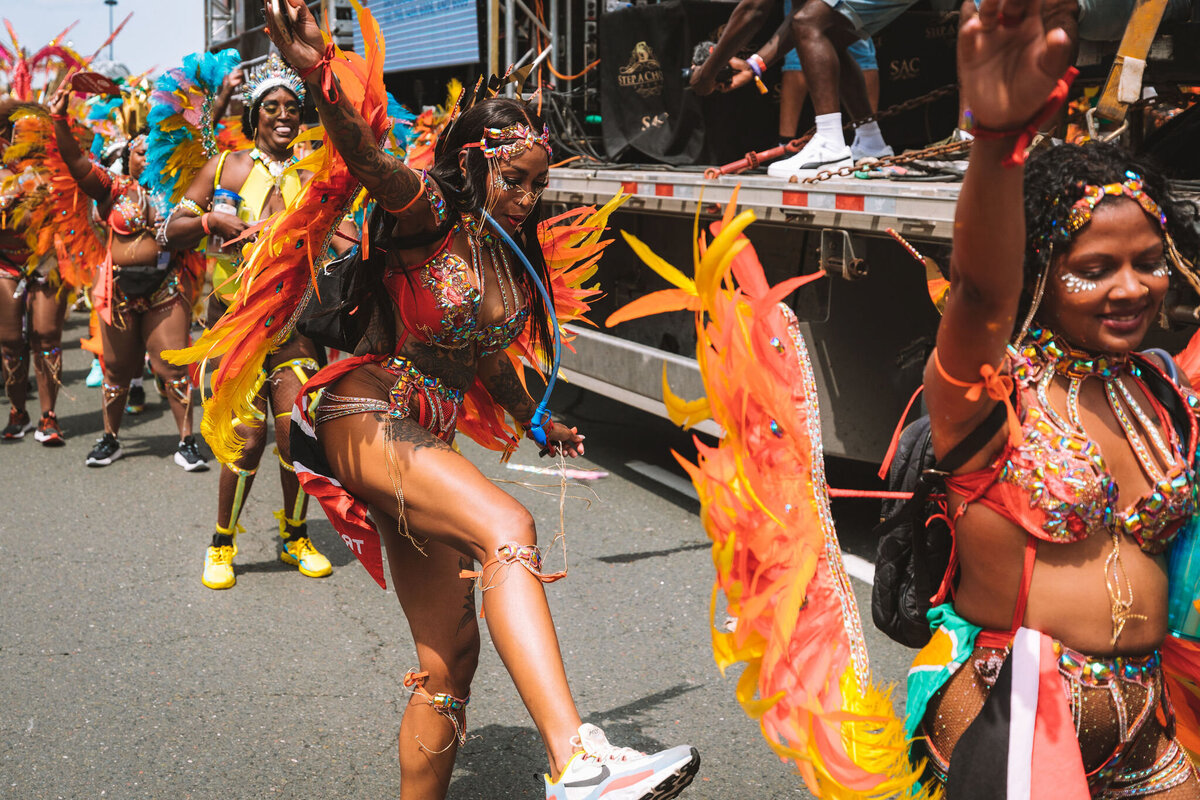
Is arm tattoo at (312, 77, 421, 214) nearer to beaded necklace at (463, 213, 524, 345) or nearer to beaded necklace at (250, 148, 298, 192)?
beaded necklace at (463, 213, 524, 345)

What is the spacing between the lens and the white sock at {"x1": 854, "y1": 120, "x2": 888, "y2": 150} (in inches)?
232

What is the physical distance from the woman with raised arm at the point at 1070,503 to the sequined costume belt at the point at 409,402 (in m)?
1.22

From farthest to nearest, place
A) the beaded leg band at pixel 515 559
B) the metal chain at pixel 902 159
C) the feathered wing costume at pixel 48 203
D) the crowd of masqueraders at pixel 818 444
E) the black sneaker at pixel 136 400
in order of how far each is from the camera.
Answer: the black sneaker at pixel 136 400
the feathered wing costume at pixel 48 203
the metal chain at pixel 902 159
the beaded leg band at pixel 515 559
the crowd of masqueraders at pixel 818 444

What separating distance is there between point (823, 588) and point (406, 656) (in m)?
2.49

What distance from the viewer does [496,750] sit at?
3428 mm

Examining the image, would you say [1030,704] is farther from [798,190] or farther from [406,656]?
[798,190]

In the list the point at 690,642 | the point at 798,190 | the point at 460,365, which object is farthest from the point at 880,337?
the point at 460,365

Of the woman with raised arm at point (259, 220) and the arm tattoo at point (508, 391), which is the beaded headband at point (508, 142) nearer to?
the arm tattoo at point (508, 391)

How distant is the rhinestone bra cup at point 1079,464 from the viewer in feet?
5.98

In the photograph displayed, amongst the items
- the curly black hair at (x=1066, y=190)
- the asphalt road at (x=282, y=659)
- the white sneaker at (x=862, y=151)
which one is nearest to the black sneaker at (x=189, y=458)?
the asphalt road at (x=282, y=659)

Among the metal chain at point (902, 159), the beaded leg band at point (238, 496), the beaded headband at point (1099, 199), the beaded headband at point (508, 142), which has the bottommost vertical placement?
the beaded leg band at point (238, 496)

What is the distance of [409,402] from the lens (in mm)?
2643

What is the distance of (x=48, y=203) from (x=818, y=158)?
16.6ft

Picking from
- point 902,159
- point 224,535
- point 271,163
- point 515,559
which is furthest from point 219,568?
point 902,159
